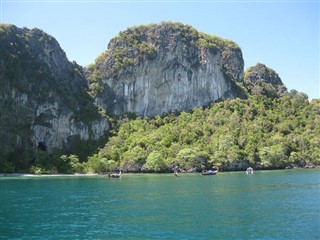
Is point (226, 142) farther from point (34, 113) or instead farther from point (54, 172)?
point (34, 113)

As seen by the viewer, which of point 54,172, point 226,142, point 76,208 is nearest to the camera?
point 76,208

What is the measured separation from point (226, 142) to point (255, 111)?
37120mm

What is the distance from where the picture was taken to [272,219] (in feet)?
111

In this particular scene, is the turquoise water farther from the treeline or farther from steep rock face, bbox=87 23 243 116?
steep rock face, bbox=87 23 243 116

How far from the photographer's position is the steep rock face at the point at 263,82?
7032 inches

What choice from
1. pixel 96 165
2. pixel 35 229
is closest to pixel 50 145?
pixel 96 165

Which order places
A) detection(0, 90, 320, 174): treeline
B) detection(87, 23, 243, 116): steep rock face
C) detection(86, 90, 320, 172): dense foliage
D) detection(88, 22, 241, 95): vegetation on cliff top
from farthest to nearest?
detection(88, 22, 241, 95): vegetation on cliff top → detection(87, 23, 243, 116): steep rock face → detection(86, 90, 320, 172): dense foliage → detection(0, 90, 320, 174): treeline

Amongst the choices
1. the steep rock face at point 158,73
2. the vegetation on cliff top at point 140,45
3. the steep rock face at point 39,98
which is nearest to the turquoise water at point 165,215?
the steep rock face at point 39,98

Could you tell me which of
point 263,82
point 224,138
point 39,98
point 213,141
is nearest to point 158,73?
point 213,141

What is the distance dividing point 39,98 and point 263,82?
101137 mm

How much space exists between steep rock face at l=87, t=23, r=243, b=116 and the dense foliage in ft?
21.7

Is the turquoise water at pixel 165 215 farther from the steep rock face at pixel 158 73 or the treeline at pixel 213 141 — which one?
the steep rock face at pixel 158 73

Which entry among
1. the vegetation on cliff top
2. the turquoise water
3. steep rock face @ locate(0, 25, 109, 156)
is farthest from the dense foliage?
the turquoise water

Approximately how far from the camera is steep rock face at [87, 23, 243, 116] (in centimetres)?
16050
